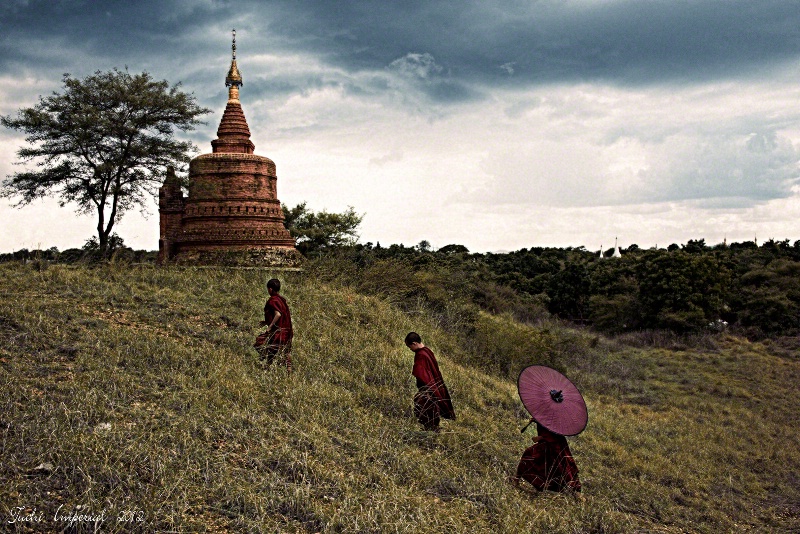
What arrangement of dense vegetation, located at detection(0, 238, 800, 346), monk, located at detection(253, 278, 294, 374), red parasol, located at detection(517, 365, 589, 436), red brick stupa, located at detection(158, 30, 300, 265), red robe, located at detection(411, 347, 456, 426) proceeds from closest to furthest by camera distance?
1. red parasol, located at detection(517, 365, 589, 436)
2. red robe, located at detection(411, 347, 456, 426)
3. monk, located at detection(253, 278, 294, 374)
4. red brick stupa, located at detection(158, 30, 300, 265)
5. dense vegetation, located at detection(0, 238, 800, 346)

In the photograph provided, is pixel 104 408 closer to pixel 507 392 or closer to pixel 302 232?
pixel 507 392

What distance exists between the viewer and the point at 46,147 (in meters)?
17.2

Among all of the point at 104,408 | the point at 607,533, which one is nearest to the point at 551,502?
the point at 607,533

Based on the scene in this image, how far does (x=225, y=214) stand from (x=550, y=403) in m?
13.2

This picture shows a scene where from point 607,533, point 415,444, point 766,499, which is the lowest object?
point 766,499

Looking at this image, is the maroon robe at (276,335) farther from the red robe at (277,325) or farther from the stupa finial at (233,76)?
the stupa finial at (233,76)

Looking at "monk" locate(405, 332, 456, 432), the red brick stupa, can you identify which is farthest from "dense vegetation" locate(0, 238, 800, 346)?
"monk" locate(405, 332, 456, 432)

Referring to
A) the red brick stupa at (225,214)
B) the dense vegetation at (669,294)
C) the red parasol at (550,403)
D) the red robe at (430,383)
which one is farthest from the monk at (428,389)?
the dense vegetation at (669,294)

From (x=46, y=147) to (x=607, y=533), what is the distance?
57.2 feet

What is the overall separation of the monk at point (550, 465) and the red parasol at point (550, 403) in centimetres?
11

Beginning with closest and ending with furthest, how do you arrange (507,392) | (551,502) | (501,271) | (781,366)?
(551,502) → (507,392) → (781,366) → (501,271)

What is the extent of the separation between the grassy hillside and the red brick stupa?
280 cm

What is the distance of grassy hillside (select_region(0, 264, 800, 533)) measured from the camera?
4.45m

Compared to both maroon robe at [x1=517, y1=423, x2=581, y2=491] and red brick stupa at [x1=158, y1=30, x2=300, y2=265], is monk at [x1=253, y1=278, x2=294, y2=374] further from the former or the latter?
red brick stupa at [x1=158, y1=30, x2=300, y2=265]
